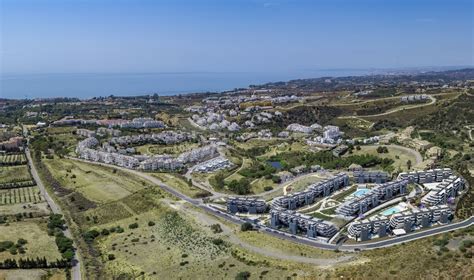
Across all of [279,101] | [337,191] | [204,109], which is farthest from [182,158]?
[279,101]

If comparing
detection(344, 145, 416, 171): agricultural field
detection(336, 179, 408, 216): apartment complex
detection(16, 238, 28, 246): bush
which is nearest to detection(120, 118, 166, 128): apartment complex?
detection(344, 145, 416, 171): agricultural field

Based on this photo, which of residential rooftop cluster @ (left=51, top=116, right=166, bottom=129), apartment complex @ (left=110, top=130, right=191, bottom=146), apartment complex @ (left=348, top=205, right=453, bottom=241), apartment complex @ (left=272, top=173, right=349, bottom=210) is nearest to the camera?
apartment complex @ (left=348, top=205, right=453, bottom=241)

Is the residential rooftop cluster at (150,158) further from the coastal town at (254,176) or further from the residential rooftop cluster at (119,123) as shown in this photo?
the residential rooftop cluster at (119,123)

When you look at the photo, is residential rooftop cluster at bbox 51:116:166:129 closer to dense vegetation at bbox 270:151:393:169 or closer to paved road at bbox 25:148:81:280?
paved road at bbox 25:148:81:280

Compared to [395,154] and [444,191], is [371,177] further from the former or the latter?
[395,154]

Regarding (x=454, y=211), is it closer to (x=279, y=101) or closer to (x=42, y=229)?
(x=42, y=229)

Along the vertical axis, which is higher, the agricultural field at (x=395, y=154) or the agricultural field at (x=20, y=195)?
the agricultural field at (x=395, y=154)

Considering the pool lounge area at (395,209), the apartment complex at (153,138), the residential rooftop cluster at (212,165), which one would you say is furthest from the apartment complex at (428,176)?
the apartment complex at (153,138)

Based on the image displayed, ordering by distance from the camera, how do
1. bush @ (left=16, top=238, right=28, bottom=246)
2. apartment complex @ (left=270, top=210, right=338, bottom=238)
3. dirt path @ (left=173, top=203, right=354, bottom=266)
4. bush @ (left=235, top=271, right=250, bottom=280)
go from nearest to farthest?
1. bush @ (left=235, top=271, right=250, bottom=280)
2. dirt path @ (left=173, top=203, right=354, bottom=266)
3. apartment complex @ (left=270, top=210, right=338, bottom=238)
4. bush @ (left=16, top=238, right=28, bottom=246)
